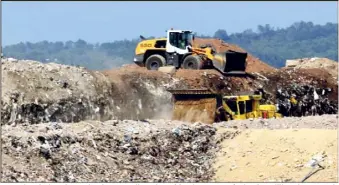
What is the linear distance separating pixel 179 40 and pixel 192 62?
93 centimetres

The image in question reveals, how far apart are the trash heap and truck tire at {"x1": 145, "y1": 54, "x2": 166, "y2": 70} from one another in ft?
14.8

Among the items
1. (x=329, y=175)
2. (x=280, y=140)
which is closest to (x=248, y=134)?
(x=280, y=140)

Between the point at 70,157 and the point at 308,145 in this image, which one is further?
the point at 308,145

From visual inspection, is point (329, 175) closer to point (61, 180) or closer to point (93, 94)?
point (61, 180)

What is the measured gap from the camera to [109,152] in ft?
68.9

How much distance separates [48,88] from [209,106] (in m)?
5.12

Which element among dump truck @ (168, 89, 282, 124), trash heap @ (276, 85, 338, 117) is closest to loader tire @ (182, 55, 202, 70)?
trash heap @ (276, 85, 338, 117)

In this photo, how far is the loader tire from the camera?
3331 centimetres

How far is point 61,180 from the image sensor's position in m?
19.0

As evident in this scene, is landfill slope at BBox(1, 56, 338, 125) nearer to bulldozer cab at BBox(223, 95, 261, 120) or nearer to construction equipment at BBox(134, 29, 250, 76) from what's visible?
construction equipment at BBox(134, 29, 250, 76)

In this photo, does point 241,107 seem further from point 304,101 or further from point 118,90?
point 304,101

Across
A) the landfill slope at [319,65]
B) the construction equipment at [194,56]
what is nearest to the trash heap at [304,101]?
the construction equipment at [194,56]

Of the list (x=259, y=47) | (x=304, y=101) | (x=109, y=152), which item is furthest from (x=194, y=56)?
(x=259, y=47)

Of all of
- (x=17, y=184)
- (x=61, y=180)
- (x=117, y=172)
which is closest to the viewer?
(x=17, y=184)
